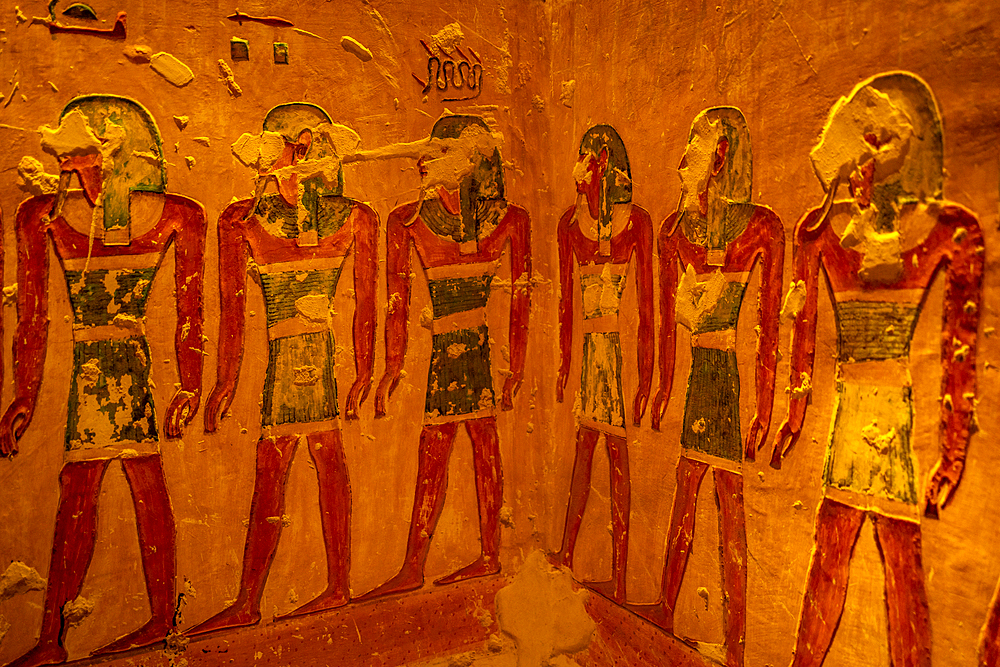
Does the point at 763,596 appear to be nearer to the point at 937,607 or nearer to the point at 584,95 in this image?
the point at 937,607

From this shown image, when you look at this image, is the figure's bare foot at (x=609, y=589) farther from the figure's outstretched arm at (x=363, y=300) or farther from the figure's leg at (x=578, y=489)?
the figure's outstretched arm at (x=363, y=300)

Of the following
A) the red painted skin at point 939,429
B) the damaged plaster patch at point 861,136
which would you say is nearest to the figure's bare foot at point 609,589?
the red painted skin at point 939,429

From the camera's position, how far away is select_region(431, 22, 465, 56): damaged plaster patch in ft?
7.86

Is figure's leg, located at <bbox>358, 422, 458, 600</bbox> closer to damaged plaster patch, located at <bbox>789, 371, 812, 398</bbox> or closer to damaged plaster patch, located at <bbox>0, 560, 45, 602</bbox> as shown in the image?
damaged plaster patch, located at <bbox>0, 560, 45, 602</bbox>

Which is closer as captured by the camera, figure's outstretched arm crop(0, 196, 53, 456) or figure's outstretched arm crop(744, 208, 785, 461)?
figure's outstretched arm crop(744, 208, 785, 461)

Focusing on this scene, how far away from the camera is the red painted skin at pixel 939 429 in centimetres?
140

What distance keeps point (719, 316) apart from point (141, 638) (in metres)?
1.89

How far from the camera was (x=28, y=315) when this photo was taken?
1937 mm

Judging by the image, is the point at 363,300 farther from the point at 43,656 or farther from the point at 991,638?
the point at 991,638

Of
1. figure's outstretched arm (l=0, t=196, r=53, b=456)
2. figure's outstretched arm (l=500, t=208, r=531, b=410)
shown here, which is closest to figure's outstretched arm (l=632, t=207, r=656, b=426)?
figure's outstretched arm (l=500, t=208, r=531, b=410)

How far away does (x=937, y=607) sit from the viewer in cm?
145

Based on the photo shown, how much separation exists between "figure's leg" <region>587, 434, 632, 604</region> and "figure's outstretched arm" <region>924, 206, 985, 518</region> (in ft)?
3.23

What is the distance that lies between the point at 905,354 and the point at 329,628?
186 cm

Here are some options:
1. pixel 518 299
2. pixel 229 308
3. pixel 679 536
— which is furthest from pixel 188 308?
pixel 679 536
